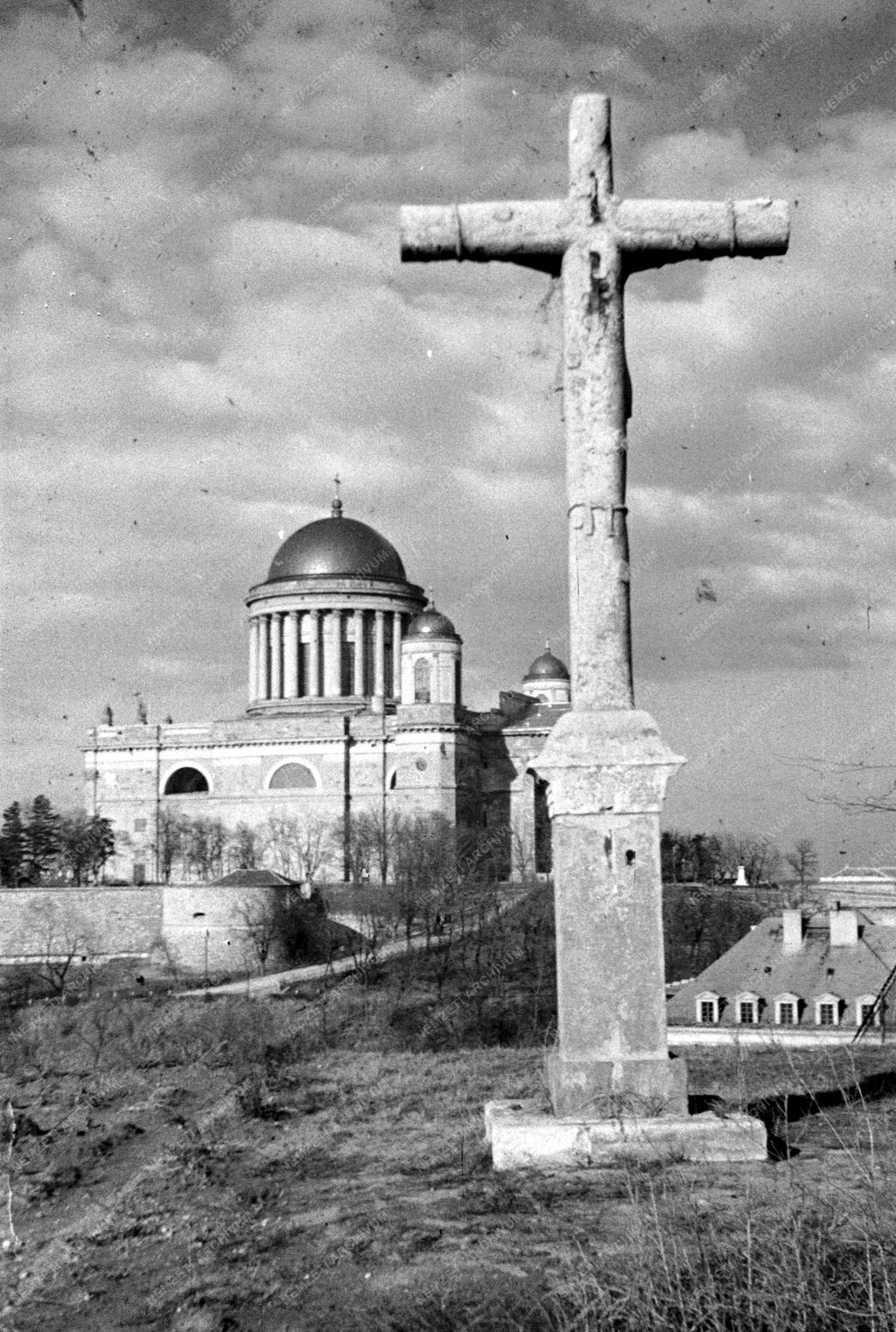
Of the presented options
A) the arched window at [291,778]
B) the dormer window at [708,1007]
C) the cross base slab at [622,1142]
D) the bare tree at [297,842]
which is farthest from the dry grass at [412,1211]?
the arched window at [291,778]

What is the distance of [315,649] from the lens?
62375mm

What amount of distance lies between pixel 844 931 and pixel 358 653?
3970 centimetres

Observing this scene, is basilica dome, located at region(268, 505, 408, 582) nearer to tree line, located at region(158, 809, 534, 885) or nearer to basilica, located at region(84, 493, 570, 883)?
basilica, located at region(84, 493, 570, 883)

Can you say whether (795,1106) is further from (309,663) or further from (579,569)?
(309,663)

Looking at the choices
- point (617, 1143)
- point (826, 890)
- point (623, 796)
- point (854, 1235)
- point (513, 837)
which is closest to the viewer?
point (854, 1235)

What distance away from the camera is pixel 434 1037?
89.4 feet

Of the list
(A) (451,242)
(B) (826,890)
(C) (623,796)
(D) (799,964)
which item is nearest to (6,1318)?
(C) (623,796)

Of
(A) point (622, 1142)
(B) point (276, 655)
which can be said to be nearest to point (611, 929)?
(A) point (622, 1142)

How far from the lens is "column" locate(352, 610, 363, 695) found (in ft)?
204

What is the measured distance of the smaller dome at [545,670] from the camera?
6881 cm

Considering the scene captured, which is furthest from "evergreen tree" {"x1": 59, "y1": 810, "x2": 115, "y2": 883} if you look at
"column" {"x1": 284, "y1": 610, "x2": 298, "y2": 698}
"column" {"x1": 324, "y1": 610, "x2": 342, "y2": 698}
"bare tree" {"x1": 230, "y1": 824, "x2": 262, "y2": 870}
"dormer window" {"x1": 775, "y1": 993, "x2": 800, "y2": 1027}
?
"dormer window" {"x1": 775, "y1": 993, "x2": 800, "y2": 1027}

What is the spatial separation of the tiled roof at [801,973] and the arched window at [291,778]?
1370 inches

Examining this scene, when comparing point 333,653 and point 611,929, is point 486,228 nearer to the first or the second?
point 611,929

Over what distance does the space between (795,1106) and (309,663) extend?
56051mm
